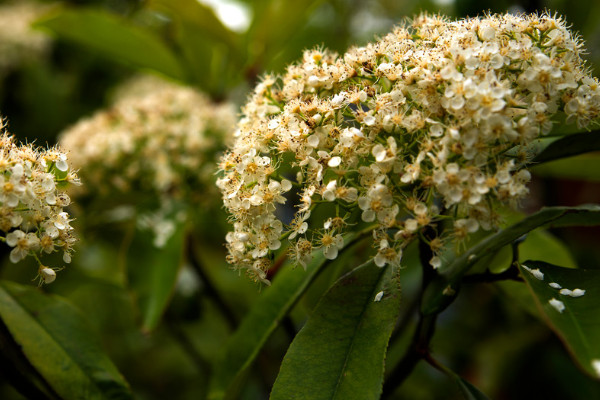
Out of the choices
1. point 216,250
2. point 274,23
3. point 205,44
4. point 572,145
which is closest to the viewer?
point 572,145

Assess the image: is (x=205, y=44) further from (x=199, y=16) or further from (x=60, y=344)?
(x=60, y=344)

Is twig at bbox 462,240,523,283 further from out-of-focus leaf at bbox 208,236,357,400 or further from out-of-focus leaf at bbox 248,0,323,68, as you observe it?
out-of-focus leaf at bbox 248,0,323,68

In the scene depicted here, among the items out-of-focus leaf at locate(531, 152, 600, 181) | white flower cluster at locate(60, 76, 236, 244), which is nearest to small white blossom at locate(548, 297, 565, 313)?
out-of-focus leaf at locate(531, 152, 600, 181)

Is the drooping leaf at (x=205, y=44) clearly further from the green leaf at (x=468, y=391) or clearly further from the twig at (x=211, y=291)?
the green leaf at (x=468, y=391)

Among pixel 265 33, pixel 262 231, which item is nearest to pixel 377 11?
pixel 265 33

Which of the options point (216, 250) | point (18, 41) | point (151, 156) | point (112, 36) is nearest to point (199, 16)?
point (112, 36)

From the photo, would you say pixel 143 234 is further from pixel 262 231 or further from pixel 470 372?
pixel 470 372
